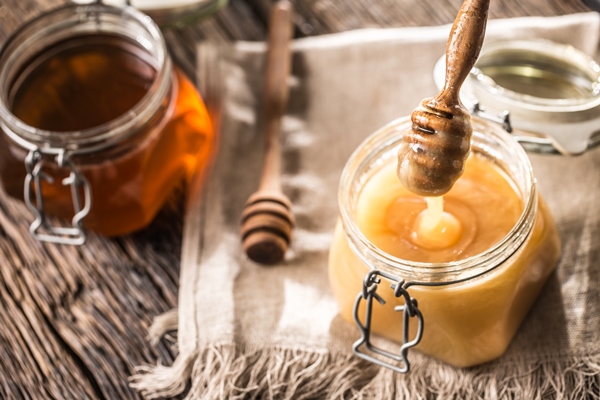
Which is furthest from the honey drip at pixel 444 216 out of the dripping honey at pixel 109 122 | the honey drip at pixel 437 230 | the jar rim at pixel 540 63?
the dripping honey at pixel 109 122

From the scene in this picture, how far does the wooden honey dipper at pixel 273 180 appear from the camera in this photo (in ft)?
2.74

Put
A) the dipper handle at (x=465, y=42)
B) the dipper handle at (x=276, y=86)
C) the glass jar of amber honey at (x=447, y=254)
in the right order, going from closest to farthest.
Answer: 1. the dipper handle at (x=465, y=42)
2. the glass jar of amber honey at (x=447, y=254)
3. the dipper handle at (x=276, y=86)

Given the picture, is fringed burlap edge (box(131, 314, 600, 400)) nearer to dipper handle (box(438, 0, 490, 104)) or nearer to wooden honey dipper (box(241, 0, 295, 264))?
wooden honey dipper (box(241, 0, 295, 264))

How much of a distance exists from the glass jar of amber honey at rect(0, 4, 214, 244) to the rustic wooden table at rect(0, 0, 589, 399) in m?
0.03

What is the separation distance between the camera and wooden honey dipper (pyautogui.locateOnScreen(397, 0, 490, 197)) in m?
0.56

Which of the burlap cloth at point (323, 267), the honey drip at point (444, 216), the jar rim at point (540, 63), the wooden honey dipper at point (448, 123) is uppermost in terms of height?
the wooden honey dipper at point (448, 123)

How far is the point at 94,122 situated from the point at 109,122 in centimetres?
2

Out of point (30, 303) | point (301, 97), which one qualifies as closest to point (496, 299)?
point (301, 97)

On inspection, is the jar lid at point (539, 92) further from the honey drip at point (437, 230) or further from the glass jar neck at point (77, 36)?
the glass jar neck at point (77, 36)

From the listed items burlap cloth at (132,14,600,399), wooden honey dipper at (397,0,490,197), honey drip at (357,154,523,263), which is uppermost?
wooden honey dipper at (397,0,490,197)

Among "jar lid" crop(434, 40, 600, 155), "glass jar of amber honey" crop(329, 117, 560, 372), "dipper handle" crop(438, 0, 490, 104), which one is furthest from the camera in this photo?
"jar lid" crop(434, 40, 600, 155)

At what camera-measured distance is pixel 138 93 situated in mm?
891

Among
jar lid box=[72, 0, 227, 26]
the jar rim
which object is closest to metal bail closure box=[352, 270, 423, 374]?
the jar rim

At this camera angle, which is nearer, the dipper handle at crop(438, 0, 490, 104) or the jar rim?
the dipper handle at crop(438, 0, 490, 104)
